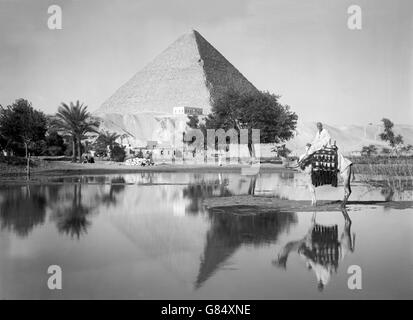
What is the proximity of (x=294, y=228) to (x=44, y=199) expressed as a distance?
7.03 meters

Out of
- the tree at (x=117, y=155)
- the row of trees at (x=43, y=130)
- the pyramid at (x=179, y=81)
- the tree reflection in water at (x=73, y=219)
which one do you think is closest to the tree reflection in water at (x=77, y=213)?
the tree reflection in water at (x=73, y=219)

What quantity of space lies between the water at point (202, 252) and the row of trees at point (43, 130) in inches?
877

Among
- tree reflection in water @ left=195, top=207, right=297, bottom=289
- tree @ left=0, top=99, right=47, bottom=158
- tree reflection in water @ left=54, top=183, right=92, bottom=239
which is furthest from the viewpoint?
tree @ left=0, top=99, right=47, bottom=158

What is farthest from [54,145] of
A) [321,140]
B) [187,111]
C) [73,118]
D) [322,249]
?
[187,111]

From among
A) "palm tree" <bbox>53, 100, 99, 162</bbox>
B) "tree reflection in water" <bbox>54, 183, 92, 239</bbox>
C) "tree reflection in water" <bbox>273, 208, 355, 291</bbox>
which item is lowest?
"tree reflection in water" <bbox>273, 208, 355, 291</bbox>

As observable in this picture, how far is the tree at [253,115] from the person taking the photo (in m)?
47.9

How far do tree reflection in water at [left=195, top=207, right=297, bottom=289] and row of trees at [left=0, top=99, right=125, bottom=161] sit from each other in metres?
22.4

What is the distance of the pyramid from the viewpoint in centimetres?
13012

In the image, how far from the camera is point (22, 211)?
34.8 feet

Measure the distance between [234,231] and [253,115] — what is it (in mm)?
39861

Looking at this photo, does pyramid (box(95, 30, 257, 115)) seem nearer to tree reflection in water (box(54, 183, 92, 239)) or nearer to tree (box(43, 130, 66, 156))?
tree (box(43, 130, 66, 156))

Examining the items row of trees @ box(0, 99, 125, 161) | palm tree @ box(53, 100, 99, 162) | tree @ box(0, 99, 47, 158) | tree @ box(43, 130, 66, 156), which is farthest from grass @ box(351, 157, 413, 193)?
tree @ box(43, 130, 66, 156)

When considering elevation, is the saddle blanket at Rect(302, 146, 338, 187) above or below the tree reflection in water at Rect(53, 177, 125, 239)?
above

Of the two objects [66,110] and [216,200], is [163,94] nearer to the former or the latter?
[66,110]
